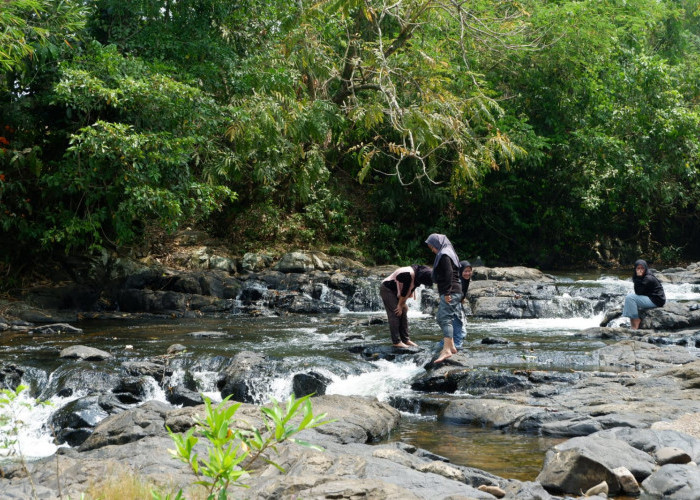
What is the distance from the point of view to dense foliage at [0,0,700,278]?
15000 millimetres

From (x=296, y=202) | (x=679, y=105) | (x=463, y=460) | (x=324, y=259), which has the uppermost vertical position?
(x=679, y=105)

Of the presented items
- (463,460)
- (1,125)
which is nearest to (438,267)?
(463,460)

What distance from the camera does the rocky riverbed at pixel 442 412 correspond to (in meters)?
4.95

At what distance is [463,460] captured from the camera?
21.3ft

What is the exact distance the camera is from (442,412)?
8141 millimetres

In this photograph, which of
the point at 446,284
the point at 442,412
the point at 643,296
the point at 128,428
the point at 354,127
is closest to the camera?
the point at 128,428

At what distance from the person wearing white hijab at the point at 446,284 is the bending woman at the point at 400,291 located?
21.4 inches

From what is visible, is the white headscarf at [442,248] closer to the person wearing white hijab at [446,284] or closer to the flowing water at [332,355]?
the person wearing white hijab at [446,284]

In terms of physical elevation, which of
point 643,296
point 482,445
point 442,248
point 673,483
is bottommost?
point 482,445

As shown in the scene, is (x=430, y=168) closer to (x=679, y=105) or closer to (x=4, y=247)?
(x=679, y=105)

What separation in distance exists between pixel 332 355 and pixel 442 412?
117 inches

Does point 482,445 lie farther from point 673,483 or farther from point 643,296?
point 643,296

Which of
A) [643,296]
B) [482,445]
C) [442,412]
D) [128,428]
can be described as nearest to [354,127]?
[643,296]

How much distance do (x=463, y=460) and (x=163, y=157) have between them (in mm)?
10319
